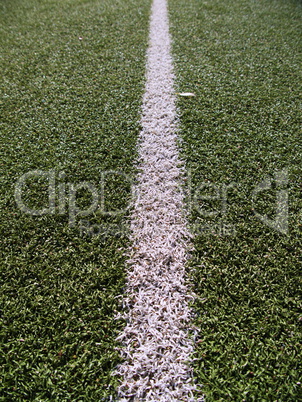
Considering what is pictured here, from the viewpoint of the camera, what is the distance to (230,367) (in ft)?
4.18

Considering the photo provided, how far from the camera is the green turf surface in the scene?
50.9 inches

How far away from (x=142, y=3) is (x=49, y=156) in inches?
157

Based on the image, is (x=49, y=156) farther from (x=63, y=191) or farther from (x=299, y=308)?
(x=299, y=308)

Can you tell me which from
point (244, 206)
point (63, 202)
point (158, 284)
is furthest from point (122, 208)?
point (244, 206)

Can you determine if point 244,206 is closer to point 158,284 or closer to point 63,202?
point 158,284

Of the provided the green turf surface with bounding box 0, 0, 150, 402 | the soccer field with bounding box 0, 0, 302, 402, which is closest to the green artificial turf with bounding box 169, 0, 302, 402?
the soccer field with bounding box 0, 0, 302, 402

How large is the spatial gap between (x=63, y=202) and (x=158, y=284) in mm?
823

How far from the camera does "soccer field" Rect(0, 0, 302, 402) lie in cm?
130

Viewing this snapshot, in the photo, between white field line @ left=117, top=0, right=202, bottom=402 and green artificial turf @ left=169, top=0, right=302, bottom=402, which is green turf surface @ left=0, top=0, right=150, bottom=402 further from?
green artificial turf @ left=169, top=0, right=302, bottom=402

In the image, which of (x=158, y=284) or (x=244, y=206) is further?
(x=244, y=206)

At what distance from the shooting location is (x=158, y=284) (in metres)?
1.57

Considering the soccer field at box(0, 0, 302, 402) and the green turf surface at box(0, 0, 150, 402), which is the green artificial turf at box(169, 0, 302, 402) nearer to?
the soccer field at box(0, 0, 302, 402)

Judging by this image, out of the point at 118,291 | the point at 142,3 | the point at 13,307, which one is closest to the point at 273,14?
the point at 142,3

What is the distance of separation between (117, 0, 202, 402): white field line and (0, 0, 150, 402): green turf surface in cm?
8
